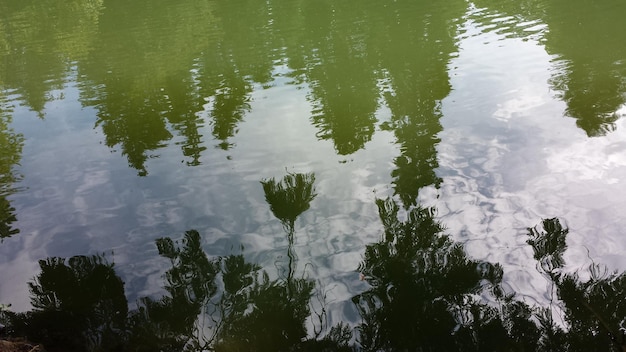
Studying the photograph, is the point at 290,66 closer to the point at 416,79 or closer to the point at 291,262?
the point at 416,79

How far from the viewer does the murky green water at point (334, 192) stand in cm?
694

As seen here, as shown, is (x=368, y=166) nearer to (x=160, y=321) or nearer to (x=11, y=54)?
(x=160, y=321)

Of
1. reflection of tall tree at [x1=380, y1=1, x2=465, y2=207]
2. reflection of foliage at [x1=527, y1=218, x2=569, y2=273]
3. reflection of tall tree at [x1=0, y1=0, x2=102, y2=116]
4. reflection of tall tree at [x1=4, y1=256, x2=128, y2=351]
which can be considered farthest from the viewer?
reflection of tall tree at [x1=0, y1=0, x2=102, y2=116]

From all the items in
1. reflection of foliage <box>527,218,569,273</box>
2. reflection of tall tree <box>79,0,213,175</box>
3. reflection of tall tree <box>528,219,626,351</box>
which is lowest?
reflection of tall tree <box>528,219,626,351</box>

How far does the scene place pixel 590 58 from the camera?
15141mm

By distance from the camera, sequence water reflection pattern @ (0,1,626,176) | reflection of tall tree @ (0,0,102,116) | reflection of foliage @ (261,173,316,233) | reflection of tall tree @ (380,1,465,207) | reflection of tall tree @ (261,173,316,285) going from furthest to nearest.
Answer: reflection of tall tree @ (0,0,102,116)
water reflection pattern @ (0,1,626,176)
reflection of tall tree @ (380,1,465,207)
reflection of foliage @ (261,173,316,233)
reflection of tall tree @ (261,173,316,285)

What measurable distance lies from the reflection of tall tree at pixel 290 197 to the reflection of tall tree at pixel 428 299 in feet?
5.65

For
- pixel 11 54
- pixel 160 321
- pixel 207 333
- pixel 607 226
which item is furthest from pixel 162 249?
pixel 11 54

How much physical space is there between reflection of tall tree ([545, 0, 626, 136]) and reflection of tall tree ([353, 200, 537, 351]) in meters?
5.57

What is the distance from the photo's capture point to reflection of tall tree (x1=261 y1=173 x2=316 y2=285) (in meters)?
9.20

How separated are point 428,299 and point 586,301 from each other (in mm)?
2162

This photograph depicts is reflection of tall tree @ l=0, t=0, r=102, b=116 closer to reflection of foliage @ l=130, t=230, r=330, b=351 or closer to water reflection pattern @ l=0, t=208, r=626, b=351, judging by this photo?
water reflection pattern @ l=0, t=208, r=626, b=351

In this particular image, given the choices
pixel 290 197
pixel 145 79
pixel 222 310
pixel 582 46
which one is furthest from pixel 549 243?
pixel 145 79

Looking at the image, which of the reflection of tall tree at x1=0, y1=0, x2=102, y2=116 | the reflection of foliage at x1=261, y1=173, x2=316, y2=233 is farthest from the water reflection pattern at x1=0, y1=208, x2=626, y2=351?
the reflection of tall tree at x1=0, y1=0, x2=102, y2=116
